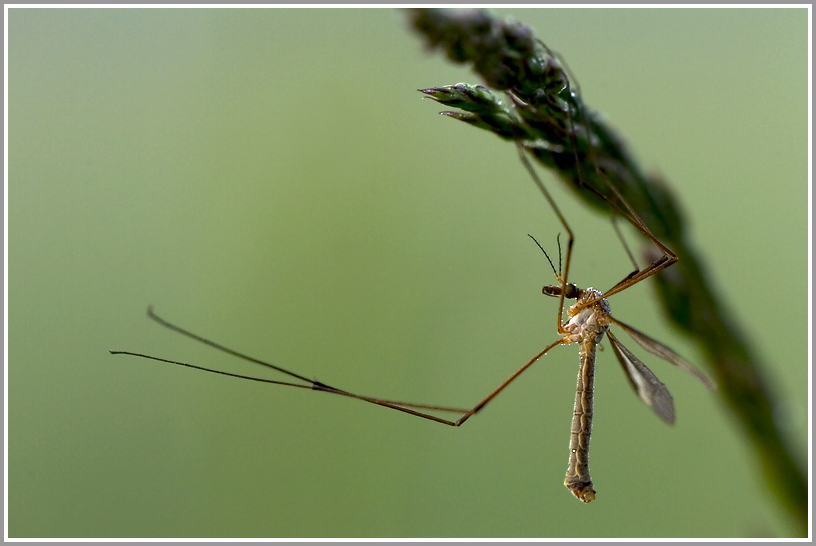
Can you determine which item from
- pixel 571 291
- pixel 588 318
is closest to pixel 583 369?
pixel 588 318

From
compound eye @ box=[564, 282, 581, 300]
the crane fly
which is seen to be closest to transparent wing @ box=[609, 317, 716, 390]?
the crane fly

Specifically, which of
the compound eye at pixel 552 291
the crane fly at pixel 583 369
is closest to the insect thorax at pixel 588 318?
the crane fly at pixel 583 369

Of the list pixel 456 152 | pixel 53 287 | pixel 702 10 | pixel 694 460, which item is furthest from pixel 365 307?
pixel 702 10

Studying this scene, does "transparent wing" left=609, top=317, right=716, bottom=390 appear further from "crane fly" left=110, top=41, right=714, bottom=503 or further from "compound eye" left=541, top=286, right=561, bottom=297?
"compound eye" left=541, top=286, right=561, bottom=297

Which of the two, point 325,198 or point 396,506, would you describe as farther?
point 325,198

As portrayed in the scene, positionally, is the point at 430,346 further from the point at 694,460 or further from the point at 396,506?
the point at 694,460

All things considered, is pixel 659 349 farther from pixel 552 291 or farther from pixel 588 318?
pixel 552 291

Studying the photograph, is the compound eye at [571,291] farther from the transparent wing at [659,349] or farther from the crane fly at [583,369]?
the transparent wing at [659,349]

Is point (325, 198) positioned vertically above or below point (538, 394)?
above

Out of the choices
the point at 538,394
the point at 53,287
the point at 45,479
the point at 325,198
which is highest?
the point at 325,198
